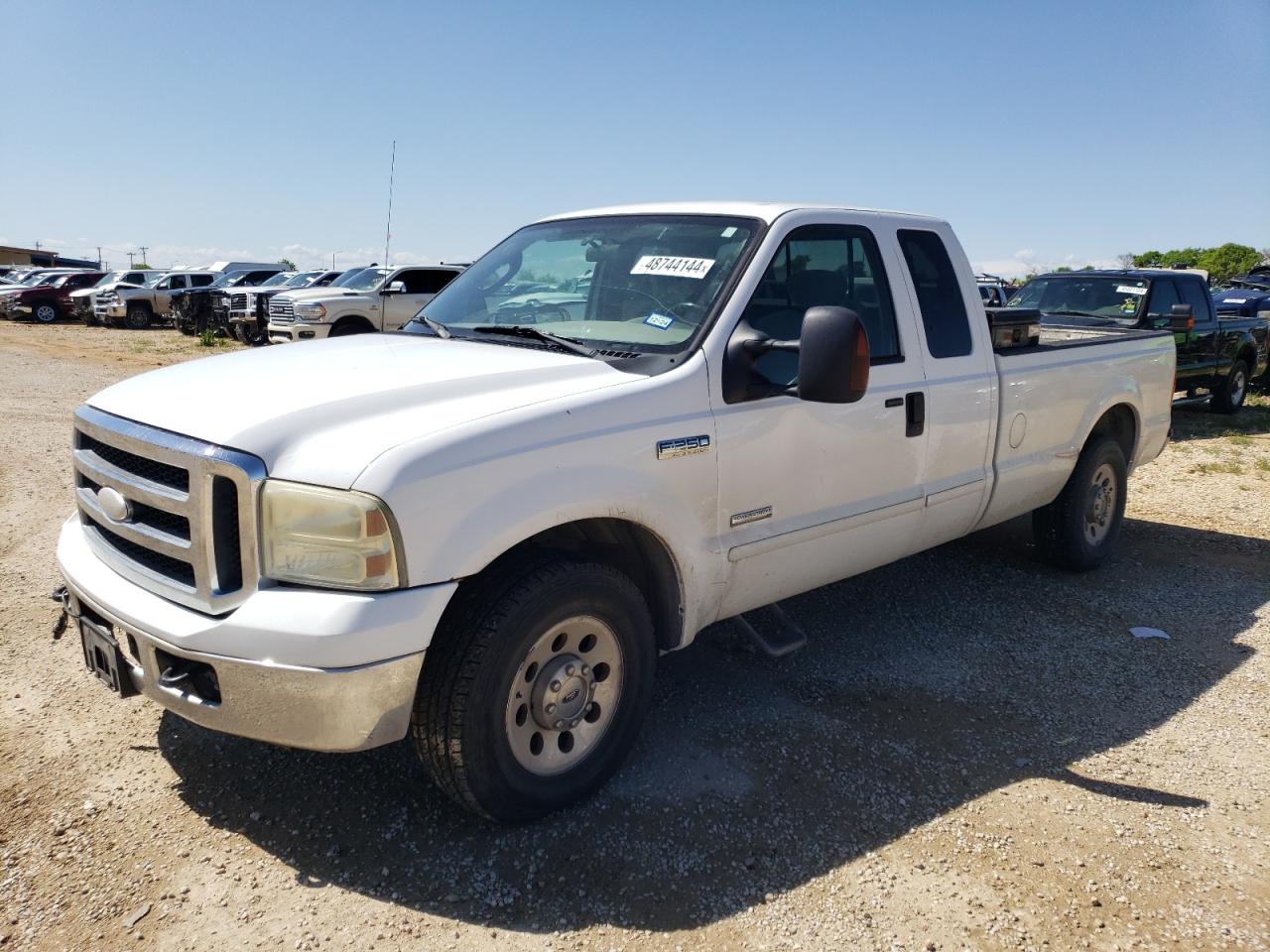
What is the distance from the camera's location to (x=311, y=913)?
262 cm

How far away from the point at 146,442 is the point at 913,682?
10.5 feet

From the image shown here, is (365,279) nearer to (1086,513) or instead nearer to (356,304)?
(356,304)

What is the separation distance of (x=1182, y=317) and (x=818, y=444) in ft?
29.1

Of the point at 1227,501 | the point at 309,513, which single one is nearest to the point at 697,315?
the point at 309,513

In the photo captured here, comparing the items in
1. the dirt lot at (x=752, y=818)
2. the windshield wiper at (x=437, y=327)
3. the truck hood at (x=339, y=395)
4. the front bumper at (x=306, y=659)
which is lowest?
the dirt lot at (x=752, y=818)

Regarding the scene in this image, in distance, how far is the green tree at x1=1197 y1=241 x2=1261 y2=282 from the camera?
4262cm

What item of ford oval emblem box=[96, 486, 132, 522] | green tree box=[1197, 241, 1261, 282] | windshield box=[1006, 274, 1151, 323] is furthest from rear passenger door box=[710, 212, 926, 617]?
green tree box=[1197, 241, 1261, 282]

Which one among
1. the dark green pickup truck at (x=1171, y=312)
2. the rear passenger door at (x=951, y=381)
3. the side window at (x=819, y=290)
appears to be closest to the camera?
the side window at (x=819, y=290)

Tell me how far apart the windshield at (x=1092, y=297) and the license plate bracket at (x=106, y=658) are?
379 inches

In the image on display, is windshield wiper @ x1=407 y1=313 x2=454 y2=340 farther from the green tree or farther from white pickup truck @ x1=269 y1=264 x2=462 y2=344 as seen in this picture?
the green tree

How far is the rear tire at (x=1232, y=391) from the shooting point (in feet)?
40.1

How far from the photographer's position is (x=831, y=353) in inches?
115

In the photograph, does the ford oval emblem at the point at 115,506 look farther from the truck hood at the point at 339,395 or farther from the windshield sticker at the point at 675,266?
the windshield sticker at the point at 675,266

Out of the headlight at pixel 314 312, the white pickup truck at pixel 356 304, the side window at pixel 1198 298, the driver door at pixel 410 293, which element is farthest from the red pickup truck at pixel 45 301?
the side window at pixel 1198 298
